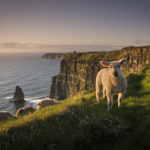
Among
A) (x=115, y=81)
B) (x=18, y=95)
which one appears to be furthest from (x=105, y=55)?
(x=115, y=81)

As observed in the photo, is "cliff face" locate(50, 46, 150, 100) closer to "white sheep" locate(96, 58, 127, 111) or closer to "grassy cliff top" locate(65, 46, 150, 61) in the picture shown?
"grassy cliff top" locate(65, 46, 150, 61)

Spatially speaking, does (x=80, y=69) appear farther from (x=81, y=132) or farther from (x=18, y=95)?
(x=81, y=132)

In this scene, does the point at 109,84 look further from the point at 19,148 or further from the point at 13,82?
the point at 13,82

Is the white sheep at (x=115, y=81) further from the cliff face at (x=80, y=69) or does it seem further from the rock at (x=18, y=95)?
the rock at (x=18, y=95)

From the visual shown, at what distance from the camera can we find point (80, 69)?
389ft

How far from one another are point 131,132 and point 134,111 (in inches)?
68.8

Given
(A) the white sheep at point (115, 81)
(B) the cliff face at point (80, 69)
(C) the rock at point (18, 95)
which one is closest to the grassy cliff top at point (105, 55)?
(B) the cliff face at point (80, 69)

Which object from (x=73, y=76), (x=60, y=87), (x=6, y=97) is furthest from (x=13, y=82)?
(x=73, y=76)

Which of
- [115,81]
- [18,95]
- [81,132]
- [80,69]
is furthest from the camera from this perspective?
[80,69]

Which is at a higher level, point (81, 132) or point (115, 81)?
point (115, 81)

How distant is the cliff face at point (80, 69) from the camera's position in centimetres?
9262

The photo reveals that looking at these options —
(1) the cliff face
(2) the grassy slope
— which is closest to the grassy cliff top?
(1) the cliff face

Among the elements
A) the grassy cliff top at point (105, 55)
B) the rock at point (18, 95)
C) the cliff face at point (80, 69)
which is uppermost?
the grassy cliff top at point (105, 55)

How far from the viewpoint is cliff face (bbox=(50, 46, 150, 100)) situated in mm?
92619
